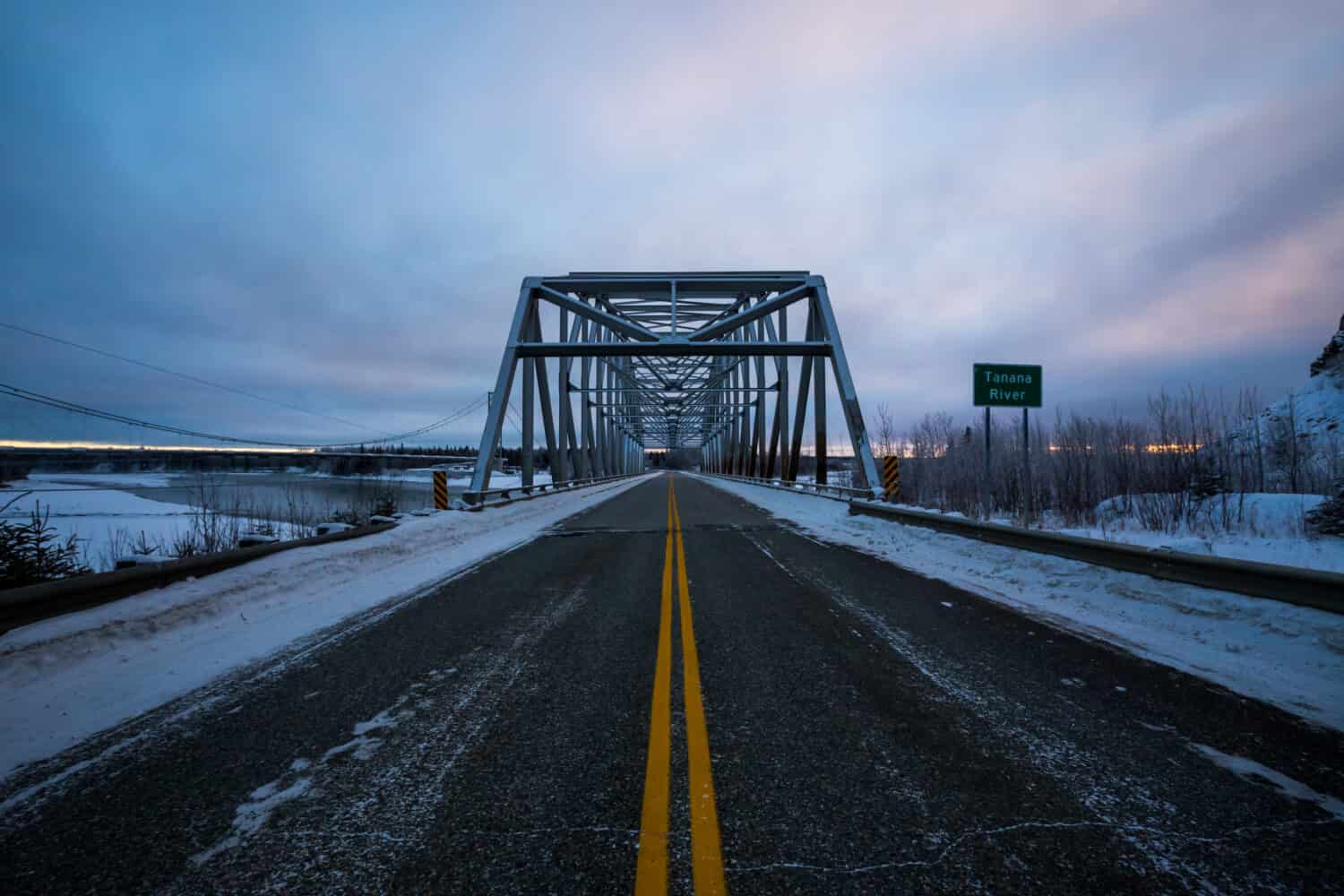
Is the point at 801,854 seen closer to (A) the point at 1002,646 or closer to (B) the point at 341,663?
(A) the point at 1002,646

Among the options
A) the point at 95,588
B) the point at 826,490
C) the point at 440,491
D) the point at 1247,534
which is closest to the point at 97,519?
the point at 440,491

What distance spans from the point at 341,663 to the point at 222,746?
1.21 meters

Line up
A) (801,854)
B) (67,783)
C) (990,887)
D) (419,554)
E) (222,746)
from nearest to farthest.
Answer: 1. (990,887)
2. (801,854)
3. (67,783)
4. (222,746)
5. (419,554)

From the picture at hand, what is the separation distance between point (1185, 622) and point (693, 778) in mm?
4750

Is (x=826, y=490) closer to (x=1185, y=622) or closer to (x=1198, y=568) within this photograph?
(x=1198, y=568)

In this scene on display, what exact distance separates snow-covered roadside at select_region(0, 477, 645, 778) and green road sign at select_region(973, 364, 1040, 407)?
1009 centimetres

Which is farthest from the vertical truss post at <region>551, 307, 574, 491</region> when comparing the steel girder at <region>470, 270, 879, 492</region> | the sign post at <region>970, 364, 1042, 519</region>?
the sign post at <region>970, 364, 1042, 519</region>

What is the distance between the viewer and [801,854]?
6.68 ft

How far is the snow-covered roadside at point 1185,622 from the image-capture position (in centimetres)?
362

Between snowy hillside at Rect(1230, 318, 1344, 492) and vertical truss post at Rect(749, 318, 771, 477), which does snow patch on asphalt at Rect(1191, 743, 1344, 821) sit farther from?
vertical truss post at Rect(749, 318, 771, 477)

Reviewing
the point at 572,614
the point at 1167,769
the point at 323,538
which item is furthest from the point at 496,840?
the point at 323,538

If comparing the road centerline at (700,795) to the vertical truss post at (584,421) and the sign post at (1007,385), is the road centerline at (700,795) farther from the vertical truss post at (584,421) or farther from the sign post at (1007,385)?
the vertical truss post at (584,421)

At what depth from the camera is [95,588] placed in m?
4.45

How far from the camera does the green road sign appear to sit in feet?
35.1
